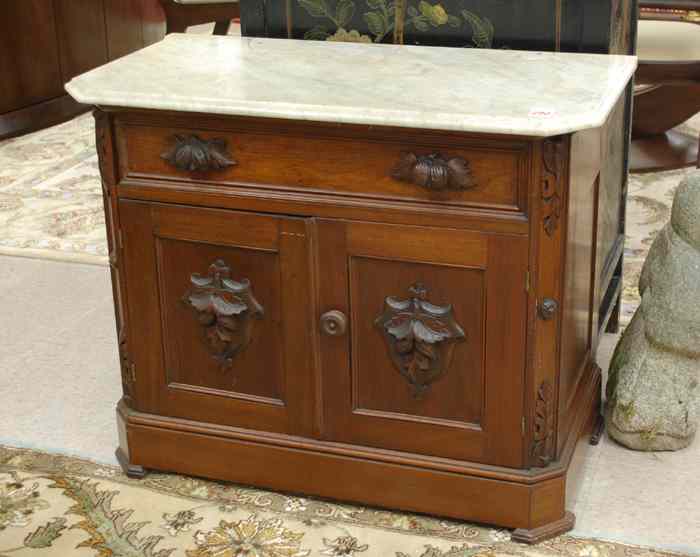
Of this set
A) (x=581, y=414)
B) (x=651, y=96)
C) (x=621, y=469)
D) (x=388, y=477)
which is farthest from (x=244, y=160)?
(x=651, y=96)

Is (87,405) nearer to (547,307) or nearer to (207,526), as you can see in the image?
(207,526)

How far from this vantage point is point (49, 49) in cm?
565

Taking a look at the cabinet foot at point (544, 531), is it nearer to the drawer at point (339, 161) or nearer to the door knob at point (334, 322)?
the door knob at point (334, 322)

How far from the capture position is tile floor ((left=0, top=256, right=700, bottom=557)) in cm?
261

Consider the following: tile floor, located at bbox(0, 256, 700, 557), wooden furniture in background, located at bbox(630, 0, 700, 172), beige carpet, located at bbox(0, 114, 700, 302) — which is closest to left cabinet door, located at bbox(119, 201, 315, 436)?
tile floor, located at bbox(0, 256, 700, 557)

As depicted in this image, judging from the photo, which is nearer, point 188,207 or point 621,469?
point 188,207

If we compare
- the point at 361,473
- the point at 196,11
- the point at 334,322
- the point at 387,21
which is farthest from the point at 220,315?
the point at 196,11

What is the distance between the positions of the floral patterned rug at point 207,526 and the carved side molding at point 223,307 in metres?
0.36

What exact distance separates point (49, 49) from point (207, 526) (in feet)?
11.9

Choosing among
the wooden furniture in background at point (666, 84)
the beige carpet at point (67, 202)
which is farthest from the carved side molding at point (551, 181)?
the wooden furniture in background at point (666, 84)

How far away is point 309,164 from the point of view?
2389 millimetres

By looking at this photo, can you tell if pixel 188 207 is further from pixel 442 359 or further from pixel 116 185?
pixel 442 359

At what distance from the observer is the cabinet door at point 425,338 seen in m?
2.35

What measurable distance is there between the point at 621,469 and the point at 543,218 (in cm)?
82
